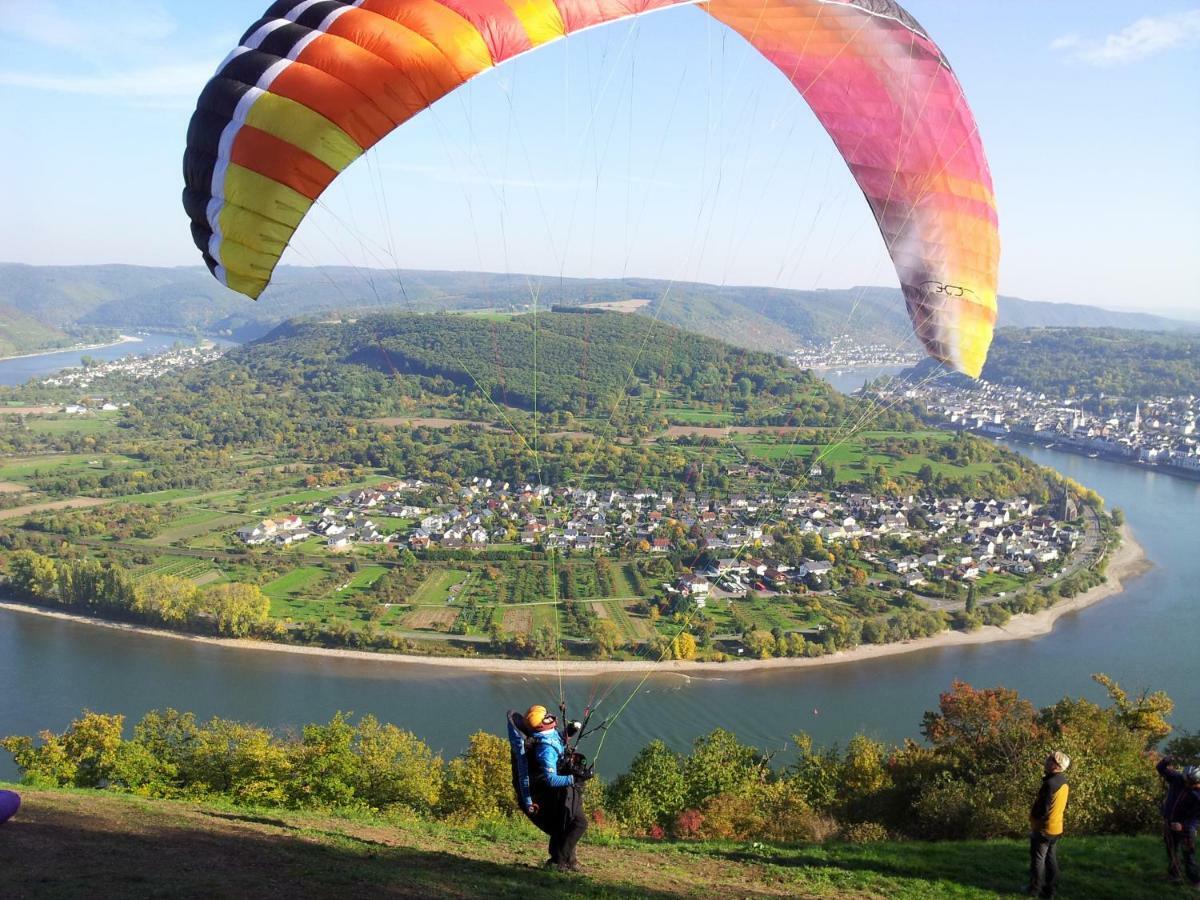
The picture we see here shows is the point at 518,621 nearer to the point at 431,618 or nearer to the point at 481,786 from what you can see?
the point at 431,618

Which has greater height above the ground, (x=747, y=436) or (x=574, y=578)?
(x=747, y=436)

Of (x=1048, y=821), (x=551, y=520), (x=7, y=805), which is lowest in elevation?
(x=551, y=520)

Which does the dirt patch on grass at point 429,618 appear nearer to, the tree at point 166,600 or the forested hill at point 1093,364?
the tree at point 166,600

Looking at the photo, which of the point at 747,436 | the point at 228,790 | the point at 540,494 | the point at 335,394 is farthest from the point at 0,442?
the point at 228,790

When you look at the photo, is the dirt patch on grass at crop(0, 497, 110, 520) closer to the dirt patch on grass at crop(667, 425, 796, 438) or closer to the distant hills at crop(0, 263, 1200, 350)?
the dirt patch on grass at crop(667, 425, 796, 438)

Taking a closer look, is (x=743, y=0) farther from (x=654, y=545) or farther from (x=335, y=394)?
(x=335, y=394)

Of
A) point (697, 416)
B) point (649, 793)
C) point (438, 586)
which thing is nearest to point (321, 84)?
point (649, 793)
